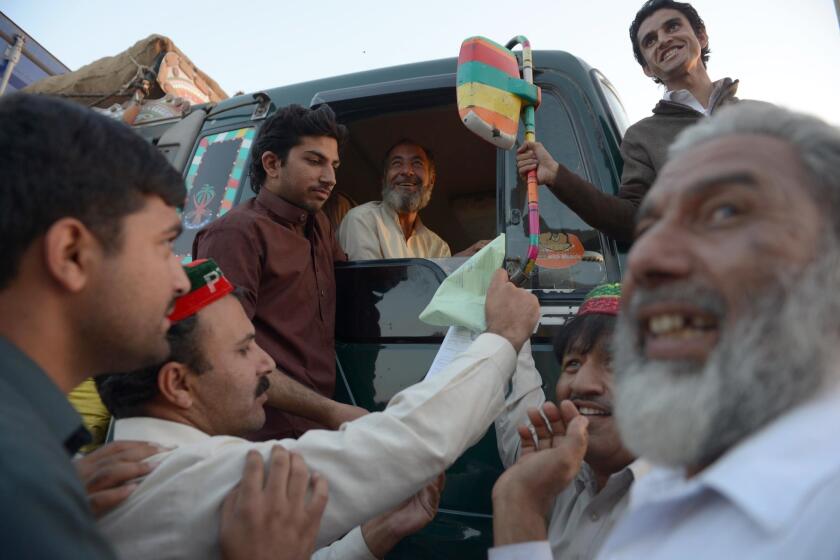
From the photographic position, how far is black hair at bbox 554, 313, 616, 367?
71.1 inches

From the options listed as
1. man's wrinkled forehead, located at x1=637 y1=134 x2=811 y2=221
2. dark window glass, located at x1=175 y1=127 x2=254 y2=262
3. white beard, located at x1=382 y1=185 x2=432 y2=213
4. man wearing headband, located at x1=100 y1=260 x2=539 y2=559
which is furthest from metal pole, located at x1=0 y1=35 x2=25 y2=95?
man's wrinkled forehead, located at x1=637 y1=134 x2=811 y2=221

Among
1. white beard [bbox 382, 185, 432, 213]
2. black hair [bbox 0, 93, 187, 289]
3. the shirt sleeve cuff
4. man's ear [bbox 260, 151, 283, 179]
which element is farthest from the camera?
white beard [bbox 382, 185, 432, 213]

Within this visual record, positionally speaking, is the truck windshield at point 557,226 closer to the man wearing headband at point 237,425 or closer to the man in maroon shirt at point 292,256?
the man wearing headband at point 237,425

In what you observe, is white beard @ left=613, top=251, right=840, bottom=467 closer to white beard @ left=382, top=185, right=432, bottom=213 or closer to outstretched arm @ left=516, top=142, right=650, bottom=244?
outstretched arm @ left=516, top=142, right=650, bottom=244

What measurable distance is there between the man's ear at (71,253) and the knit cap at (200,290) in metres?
0.53

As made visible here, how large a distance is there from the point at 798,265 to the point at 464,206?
3.18 metres

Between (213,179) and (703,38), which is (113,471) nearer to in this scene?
(213,179)

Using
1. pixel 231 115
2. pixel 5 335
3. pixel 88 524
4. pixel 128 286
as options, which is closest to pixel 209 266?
pixel 128 286

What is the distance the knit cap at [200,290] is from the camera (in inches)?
66.0

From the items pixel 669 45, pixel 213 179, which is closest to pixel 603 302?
pixel 669 45

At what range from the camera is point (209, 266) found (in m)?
1.76

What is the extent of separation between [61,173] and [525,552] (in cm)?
110

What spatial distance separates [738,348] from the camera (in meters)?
0.86

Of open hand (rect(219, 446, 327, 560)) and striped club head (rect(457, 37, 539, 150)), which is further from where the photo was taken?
striped club head (rect(457, 37, 539, 150))
